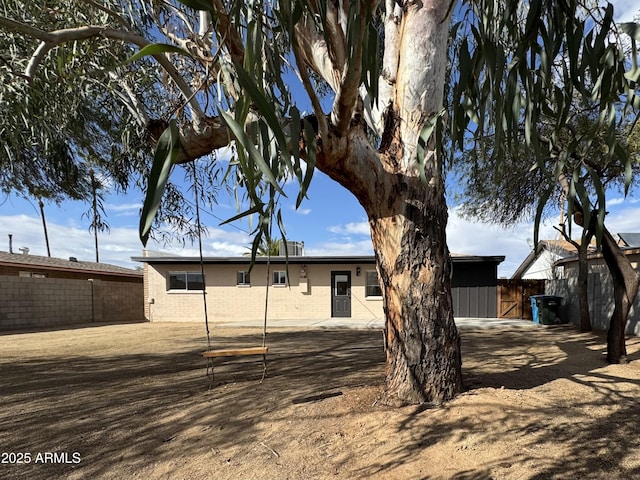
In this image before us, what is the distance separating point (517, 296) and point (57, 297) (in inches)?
764

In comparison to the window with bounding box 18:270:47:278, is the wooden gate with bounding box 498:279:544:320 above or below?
below

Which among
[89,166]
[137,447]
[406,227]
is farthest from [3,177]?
[406,227]

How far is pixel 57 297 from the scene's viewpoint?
1583cm

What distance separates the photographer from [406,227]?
382 centimetres

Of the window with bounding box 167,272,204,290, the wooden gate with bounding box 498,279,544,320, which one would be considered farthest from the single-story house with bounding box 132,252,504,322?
the wooden gate with bounding box 498,279,544,320

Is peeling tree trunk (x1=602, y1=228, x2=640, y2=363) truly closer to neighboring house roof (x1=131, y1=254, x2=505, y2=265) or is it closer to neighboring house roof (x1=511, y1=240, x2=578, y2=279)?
neighboring house roof (x1=131, y1=254, x2=505, y2=265)

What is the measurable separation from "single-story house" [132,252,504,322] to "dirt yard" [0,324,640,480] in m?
10.3

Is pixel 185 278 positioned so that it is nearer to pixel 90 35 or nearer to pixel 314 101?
pixel 90 35

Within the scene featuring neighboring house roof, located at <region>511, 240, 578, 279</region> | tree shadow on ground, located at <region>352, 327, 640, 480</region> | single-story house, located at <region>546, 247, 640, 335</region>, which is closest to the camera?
tree shadow on ground, located at <region>352, 327, 640, 480</region>

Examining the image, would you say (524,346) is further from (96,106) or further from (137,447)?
(96,106)

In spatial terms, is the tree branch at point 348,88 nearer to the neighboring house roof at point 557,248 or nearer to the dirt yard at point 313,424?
the dirt yard at point 313,424

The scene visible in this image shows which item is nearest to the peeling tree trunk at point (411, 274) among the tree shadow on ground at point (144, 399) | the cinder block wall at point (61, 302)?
the tree shadow on ground at point (144, 399)

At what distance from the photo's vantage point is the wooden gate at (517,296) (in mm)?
16578

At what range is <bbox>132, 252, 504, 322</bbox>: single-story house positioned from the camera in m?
16.7
